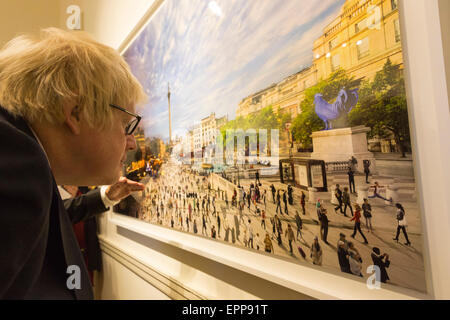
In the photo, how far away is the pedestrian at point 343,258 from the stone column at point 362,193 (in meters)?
0.10

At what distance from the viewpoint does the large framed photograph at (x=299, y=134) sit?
18.0 inches

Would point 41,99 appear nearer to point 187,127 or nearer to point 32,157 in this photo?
point 32,157

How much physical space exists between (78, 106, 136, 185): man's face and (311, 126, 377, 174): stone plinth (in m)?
0.52

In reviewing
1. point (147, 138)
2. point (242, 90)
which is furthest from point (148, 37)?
point (242, 90)

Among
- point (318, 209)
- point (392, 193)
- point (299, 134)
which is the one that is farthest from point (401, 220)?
point (299, 134)

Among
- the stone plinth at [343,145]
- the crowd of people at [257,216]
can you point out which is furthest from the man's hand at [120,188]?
the stone plinth at [343,145]

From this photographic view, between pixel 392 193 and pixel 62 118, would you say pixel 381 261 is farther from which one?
pixel 62 118

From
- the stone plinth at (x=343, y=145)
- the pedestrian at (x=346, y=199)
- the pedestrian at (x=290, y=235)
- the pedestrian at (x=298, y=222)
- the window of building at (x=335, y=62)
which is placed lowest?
the pedestrian at (x=290, y=235)

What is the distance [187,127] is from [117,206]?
921mm

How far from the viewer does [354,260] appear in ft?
1.69

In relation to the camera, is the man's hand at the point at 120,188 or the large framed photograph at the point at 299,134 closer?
the large framed photograph at the point at 299,134

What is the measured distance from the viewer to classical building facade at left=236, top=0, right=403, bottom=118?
454 millimetres

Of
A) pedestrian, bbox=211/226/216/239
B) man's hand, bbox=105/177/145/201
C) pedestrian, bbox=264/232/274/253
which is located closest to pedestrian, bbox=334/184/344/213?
pedestrian, bbox=264/232/274/253

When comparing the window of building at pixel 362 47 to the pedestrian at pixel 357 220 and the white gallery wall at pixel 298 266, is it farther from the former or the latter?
the pedestrian at pixel 357 220
